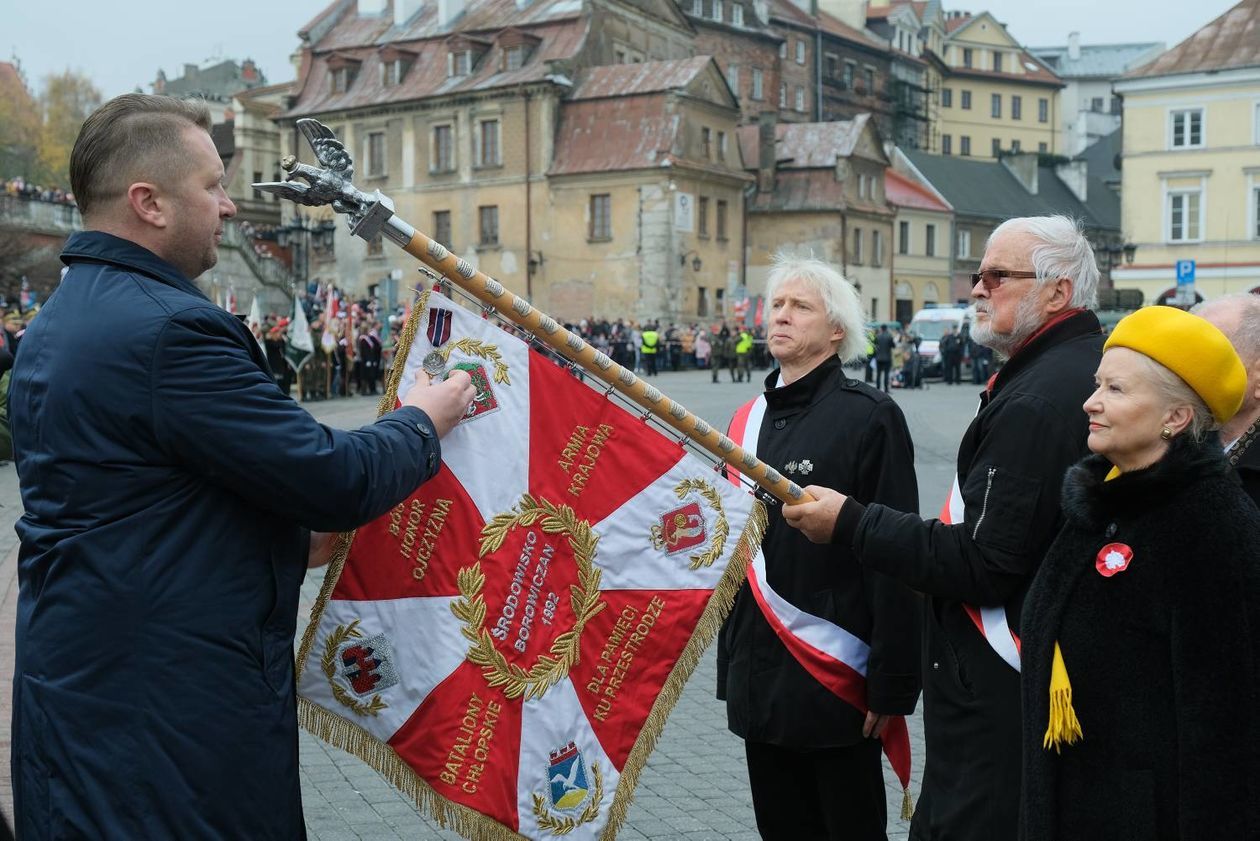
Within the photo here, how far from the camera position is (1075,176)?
9019cm

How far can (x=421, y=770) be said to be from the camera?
3.46 metres

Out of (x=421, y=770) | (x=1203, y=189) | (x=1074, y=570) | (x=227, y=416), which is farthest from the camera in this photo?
(x=1203, y=189)

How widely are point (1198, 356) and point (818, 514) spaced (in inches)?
41.0

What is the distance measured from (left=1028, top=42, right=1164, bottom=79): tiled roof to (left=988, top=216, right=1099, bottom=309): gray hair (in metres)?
124

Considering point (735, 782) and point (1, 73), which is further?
point (1, 73)

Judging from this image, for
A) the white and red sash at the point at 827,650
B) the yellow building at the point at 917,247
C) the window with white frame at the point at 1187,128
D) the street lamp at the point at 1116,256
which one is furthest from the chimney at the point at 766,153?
the white and red sash at the point at 827,650

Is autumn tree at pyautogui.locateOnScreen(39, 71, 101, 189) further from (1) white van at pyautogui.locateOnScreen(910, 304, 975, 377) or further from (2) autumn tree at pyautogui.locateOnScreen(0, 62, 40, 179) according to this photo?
(1) white van at pyautogui.locateOnScreen(910, 304, 975, 377)

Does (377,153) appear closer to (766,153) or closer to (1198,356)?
(766,153)

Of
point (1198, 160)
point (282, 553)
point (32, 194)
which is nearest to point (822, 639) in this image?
point (282, 553)

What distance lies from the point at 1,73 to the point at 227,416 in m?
94.4

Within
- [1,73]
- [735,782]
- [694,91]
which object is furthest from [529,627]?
[1,73]

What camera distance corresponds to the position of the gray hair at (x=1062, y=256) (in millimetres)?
3467

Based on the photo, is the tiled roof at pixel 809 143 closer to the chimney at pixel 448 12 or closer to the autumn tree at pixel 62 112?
the chimney at pixel 448 12

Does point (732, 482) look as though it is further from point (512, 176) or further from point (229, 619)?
point (512, 176)
